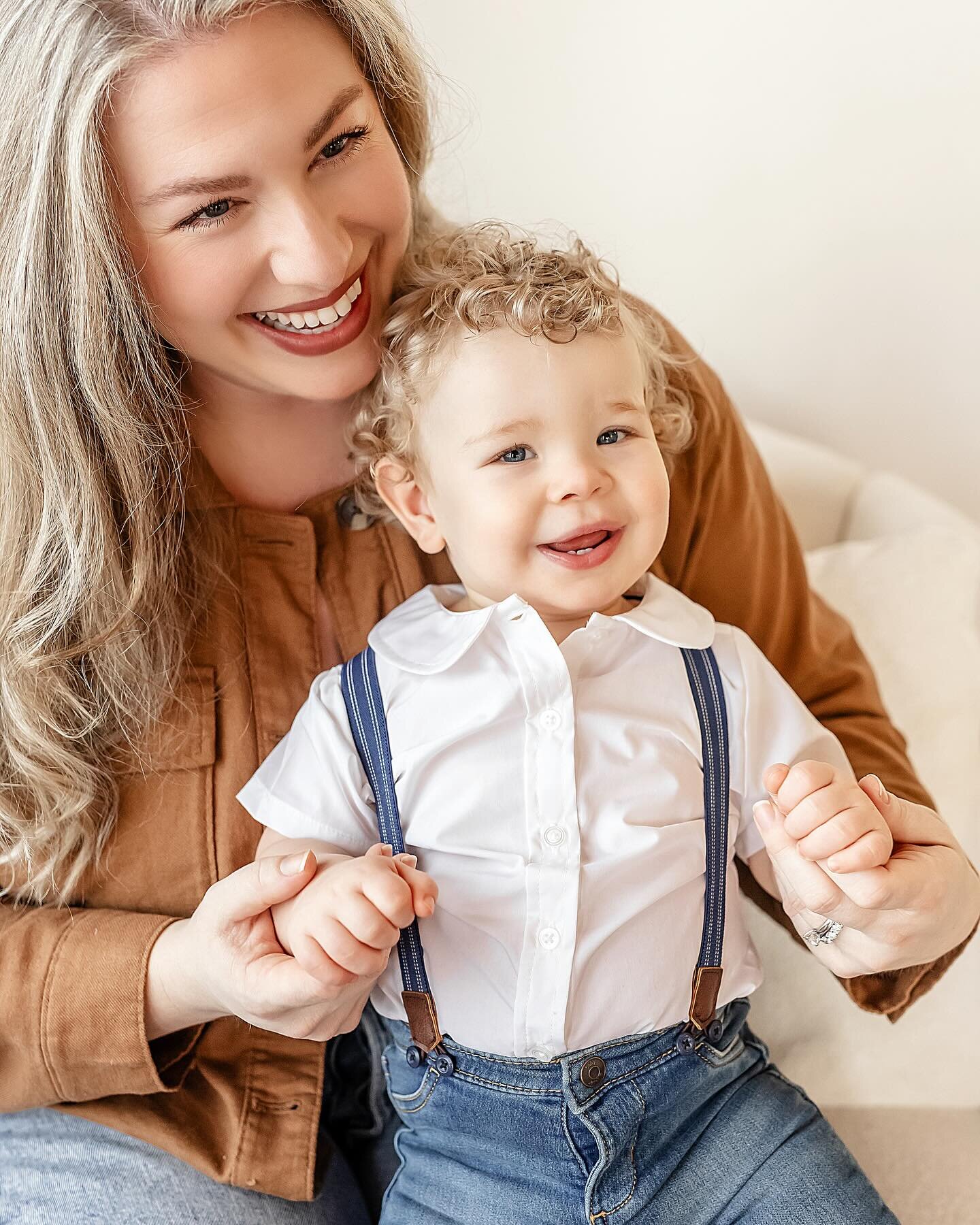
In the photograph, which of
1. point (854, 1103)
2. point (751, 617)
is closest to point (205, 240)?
point (751, 617)

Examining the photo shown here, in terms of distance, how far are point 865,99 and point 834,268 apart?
0.26 meters

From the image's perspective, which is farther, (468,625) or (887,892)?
(468,625)

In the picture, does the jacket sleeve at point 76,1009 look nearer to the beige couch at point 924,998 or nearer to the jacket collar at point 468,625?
the jacket collar at point 468,625

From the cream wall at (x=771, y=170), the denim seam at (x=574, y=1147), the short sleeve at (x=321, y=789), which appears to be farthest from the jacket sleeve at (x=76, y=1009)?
the cream wall at (x=771, y=170)

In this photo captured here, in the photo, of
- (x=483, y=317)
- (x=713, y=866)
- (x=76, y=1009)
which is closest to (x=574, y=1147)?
(x=713, y=866)

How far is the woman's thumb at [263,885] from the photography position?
3.24 ft

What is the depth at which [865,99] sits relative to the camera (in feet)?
6.07

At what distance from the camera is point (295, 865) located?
990mm

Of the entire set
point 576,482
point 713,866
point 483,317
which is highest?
point 483,317

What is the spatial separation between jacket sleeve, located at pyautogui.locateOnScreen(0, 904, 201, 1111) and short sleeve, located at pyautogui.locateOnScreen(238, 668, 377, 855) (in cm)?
18

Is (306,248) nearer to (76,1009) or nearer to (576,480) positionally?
(576,480)

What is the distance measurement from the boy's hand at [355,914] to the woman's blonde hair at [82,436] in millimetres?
375

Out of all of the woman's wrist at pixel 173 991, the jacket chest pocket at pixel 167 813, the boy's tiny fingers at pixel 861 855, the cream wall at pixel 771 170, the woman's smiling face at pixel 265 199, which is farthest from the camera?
the cream wall at pixel 771 170

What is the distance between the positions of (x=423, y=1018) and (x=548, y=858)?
203mm
